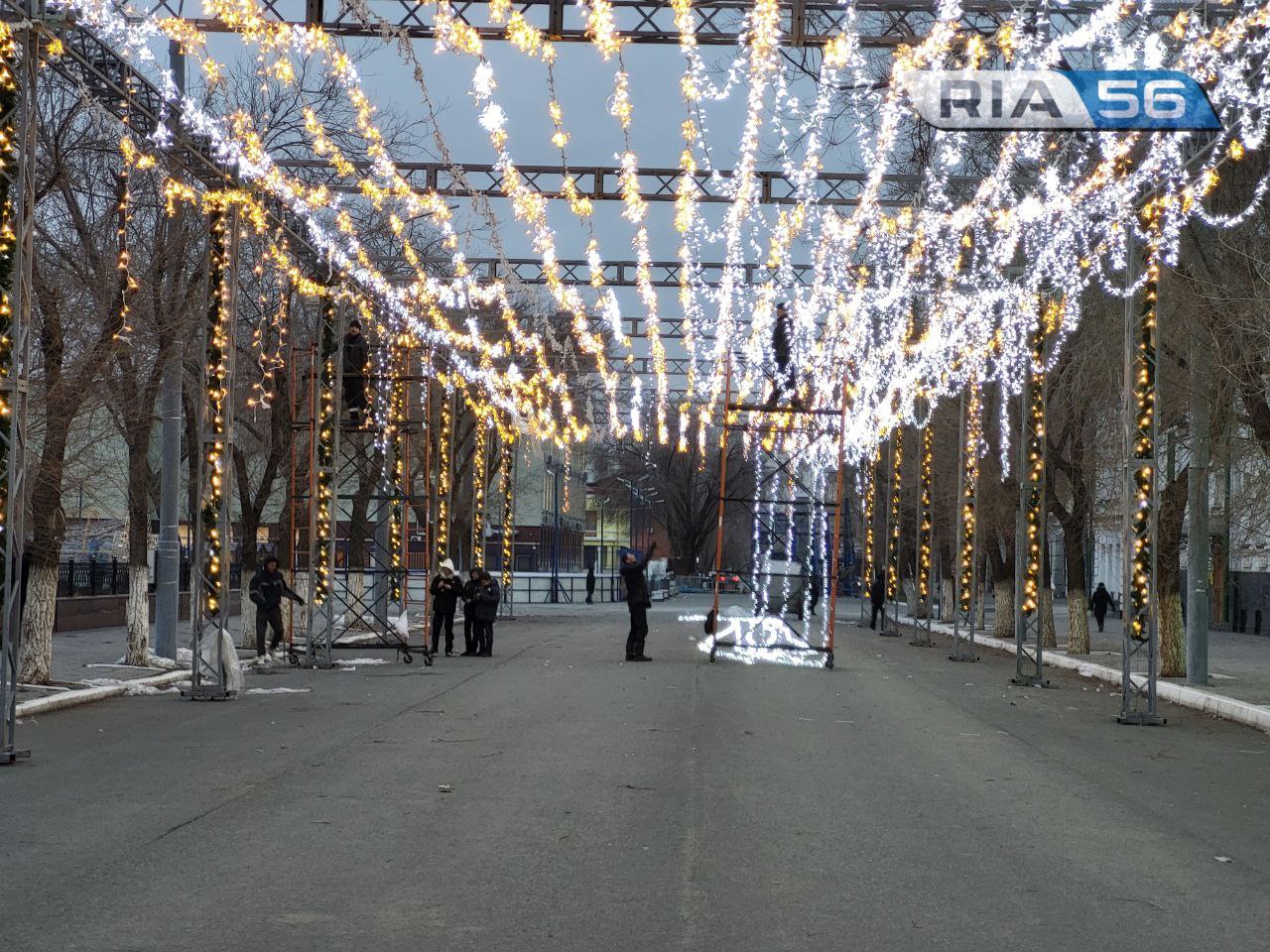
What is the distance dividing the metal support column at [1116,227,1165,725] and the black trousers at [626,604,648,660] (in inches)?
414

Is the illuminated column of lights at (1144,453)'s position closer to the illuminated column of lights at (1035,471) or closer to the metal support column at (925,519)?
the illuminated column of lights at (1035,471)

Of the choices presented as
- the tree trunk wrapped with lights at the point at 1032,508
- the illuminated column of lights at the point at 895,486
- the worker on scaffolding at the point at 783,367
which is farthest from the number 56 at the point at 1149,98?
the illuminated column of lights at the point at 895,486

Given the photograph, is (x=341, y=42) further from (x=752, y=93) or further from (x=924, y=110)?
(x=924, y=110)

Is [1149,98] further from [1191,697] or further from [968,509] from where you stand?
[968,509]

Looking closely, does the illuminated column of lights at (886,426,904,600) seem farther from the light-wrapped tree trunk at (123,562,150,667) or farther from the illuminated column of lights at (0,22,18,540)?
the illuminated column of lights at (0,22,18,540)

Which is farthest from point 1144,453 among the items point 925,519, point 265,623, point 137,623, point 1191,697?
point 925,519

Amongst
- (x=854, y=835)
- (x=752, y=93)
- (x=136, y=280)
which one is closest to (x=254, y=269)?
(x=136, y=280)

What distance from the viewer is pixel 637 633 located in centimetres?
2919

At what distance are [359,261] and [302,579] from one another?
10334 millimetres

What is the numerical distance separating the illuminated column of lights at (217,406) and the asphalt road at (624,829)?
7.34ft

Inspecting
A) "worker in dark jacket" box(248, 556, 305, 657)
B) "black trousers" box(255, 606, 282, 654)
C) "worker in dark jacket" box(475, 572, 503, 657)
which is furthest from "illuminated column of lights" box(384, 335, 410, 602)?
"black trousers" box(255, 606, 282, 654)

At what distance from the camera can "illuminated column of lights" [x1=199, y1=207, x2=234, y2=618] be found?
835 inches

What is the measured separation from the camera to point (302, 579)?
3841cm

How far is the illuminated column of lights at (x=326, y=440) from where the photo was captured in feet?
88.8
